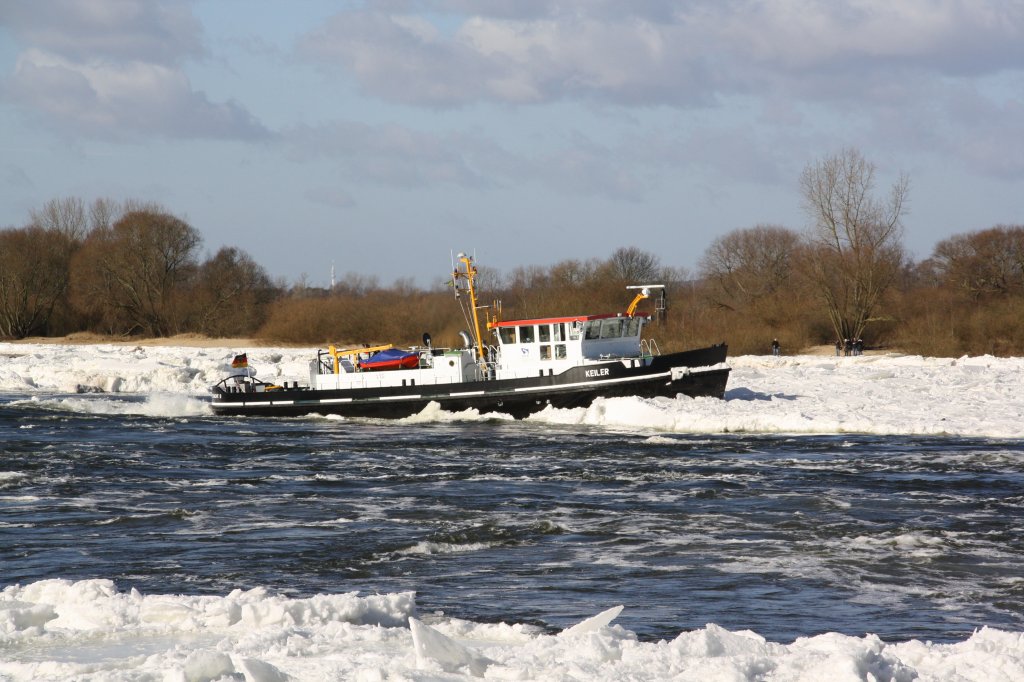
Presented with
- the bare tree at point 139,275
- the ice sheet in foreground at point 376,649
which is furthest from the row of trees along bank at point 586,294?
the ice sheet in foreground at point 376,649

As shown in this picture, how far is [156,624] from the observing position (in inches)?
382

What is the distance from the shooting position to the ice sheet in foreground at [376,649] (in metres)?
8.02

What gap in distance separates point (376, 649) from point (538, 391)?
967 inches

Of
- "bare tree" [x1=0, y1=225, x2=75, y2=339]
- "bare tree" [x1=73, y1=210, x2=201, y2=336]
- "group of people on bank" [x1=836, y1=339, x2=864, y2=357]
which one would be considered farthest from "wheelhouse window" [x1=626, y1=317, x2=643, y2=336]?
"bare tree" [x1=0, y1=225, x2=75, y2=339]

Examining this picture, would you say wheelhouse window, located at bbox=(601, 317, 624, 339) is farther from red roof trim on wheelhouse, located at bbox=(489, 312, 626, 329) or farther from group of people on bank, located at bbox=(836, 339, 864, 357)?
group of people on bank, located at bbox=(836, 339, 864, 357)

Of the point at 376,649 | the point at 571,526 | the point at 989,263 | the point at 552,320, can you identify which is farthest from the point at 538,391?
the point at 989,263

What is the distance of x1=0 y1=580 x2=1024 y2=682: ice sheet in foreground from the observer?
802cm

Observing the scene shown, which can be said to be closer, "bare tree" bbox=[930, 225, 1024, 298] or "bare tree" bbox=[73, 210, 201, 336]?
"bare tree" bbox=[930, 225, 1024, 298]

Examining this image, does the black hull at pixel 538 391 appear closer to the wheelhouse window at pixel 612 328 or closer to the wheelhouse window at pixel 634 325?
the wheelhouse window at pixel 612 328

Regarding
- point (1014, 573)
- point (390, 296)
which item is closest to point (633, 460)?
point (1014, 573)

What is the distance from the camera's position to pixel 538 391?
109 ft

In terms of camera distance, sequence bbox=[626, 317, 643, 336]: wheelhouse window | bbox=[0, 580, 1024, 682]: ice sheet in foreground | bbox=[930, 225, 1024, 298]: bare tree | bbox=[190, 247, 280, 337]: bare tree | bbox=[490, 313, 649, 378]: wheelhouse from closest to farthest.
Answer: bbox=[0, 580, 1024, 682]: ice sheet in foreground < bbox=[490, 313, 649, 378]: wheelhouse < bbox=[626, 317, 643, 336]: wheelhouse window < bbox=[930, 225, 1024, 298]: bare tree < bbox=[190, 247, 280, 337]: bare tree

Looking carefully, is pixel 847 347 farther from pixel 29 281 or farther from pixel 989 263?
pixel 29 281

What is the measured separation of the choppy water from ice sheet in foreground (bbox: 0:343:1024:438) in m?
2.06
